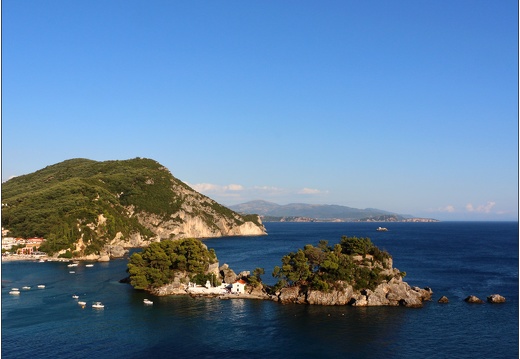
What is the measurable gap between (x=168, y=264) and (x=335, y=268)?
39.1 meters

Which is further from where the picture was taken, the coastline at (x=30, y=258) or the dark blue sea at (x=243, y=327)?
the coastline at (x=30, y=258)

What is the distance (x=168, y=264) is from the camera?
95750mm

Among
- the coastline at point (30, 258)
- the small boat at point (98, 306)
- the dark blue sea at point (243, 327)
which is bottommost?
the dark blue sea at point (243, 327)

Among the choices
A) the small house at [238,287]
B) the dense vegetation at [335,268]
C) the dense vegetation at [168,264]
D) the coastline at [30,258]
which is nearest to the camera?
the dense vegetation at [335,268]

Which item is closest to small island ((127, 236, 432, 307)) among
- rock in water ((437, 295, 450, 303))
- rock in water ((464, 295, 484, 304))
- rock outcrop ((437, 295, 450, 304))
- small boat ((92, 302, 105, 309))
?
rock in water ((437, 295, 450, 303))

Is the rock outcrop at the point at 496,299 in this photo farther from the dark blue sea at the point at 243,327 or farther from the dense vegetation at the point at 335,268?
the dense vegetation at the point at 335,268

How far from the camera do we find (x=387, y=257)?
90.2 meters

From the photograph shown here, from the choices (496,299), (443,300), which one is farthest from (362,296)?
(496,299)

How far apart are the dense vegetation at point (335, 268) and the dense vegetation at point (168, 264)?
1959cm

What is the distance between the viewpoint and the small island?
81938 mm

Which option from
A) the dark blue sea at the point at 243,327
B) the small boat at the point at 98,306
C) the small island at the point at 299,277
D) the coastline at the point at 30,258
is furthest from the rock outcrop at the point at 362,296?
the coastline at the point at 30,258

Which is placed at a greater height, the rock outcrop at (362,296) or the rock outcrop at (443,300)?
the rock outcrop at (362,296)

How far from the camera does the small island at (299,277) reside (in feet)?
269

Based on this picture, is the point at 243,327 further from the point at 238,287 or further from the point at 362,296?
the point at 362,296
